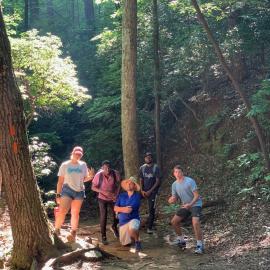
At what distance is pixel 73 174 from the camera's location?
8.78 m

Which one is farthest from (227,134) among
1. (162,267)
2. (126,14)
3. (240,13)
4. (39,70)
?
(162,267)

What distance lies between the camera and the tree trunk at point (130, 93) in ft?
39.3

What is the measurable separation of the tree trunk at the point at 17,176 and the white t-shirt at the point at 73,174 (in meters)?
1.83

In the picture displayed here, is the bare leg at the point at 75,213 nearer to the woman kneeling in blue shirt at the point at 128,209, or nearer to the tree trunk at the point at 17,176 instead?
the woman kneeling in blue shirt at the point at 128,209

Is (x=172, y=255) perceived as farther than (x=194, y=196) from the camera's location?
No

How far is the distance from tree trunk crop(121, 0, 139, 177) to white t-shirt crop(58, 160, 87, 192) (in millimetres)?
3167

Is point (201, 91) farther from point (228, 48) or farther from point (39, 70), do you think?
point (39, 70)

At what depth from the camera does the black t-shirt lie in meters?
10.6

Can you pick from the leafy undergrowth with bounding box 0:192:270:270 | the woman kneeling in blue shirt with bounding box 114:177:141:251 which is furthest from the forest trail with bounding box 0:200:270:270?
the woman kneeling in blue shirt with bounding box 114:177:141:251

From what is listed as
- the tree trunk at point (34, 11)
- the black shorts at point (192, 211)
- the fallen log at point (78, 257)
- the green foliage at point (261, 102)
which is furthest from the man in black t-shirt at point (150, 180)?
the tree trunk at point (34, 11)

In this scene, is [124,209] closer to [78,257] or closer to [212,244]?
[78,257]

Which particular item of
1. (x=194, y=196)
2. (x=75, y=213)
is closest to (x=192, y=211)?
(x=194, y=196)

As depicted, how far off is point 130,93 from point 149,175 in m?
2.61

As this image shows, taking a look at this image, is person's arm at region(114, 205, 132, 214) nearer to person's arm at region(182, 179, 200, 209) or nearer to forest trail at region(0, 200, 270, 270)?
forest trail at region(0, 200, 270, 270)
